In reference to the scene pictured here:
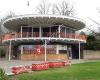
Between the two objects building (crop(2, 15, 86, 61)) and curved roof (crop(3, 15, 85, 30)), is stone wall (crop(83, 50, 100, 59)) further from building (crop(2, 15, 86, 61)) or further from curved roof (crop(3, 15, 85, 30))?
curved roof (crop(3, 15, 85, 30))

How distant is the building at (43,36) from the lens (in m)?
48.3

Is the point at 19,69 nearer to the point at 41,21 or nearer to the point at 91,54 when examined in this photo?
the point at 41,21

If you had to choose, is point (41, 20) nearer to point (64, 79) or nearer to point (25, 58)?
point (25, 58)

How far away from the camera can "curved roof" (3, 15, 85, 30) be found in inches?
1867

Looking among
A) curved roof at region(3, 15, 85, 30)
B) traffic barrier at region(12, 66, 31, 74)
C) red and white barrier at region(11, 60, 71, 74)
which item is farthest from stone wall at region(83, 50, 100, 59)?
traffic barrier at region(12, 66, 31, 74)

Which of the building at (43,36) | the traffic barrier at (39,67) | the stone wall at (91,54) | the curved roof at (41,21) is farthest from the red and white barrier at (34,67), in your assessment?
the stone wall at (91,54)

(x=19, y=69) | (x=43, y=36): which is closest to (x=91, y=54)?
(x=43, y=36)

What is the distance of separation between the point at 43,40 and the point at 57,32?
2.57 meters

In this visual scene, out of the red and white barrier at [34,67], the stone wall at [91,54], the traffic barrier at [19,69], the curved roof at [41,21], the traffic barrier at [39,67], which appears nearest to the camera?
the traffic barrier at [19,69]

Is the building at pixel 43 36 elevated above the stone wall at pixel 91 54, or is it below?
above

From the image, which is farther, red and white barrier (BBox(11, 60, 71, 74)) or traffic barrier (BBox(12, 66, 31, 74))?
red and white barrier (BBox(11, 60, 71, 74))

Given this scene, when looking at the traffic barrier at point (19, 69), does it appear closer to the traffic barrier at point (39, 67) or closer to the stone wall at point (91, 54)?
the traffic barrier at point (39, 67)

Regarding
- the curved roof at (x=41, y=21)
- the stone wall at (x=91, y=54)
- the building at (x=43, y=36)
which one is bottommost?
the stone wall at (x=91, y=54)

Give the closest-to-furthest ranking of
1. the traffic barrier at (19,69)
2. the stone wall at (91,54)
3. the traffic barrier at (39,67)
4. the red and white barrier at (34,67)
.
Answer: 1. the traffic barrier at (19,69)
2. the red and white barrier at (34,67)
3. the traffic barrier at (39,67)
4. the stone wall at (91,54)
